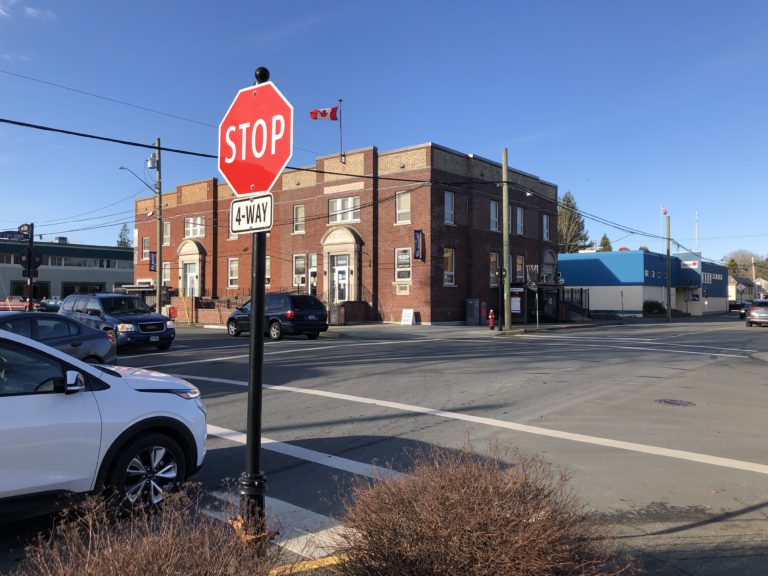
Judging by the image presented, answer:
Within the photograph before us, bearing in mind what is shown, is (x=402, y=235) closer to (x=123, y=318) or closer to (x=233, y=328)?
(x=233, y=328)

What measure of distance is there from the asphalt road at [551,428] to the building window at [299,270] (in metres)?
21.6

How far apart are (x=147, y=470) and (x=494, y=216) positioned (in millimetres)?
34795

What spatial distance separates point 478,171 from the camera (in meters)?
35.9

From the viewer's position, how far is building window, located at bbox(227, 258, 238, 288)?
43.5 metres

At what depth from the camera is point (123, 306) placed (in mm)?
18562

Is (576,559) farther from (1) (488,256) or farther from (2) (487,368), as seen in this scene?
(1) (488,256)

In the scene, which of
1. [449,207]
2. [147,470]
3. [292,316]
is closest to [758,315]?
[449,207]

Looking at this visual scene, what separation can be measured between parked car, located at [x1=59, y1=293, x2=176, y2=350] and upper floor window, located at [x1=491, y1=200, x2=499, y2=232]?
944 inches

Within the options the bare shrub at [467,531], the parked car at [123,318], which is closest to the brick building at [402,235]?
the parked car at [123,318]

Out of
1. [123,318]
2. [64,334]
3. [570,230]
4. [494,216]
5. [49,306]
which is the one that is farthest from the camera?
[570,230]

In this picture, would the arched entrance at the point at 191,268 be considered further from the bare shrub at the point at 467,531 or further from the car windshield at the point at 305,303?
the bare shrub at the point at 467,531

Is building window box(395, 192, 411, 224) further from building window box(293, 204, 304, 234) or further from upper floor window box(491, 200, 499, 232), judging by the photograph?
building window box(293, 204, 304, 234)

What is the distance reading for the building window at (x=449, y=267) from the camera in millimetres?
33719

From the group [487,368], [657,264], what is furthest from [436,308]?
[657,264]
